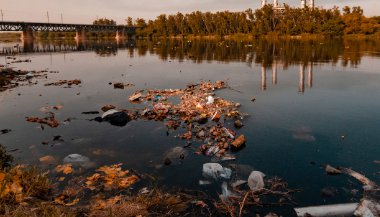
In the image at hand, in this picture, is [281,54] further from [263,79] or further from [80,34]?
[80,34]

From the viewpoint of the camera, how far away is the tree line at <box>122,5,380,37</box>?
112875mm

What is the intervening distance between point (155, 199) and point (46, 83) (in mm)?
22954

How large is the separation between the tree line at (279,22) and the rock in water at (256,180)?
388ft

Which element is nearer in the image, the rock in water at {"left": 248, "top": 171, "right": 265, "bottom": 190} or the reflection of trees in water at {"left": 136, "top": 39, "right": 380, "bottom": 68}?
the rock in water at {"left": 248, "top": 171, "right": 265, "bottom": 190}

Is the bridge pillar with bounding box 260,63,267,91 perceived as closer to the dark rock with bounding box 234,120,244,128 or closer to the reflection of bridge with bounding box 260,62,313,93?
the reflection of bridge with bounding box 260,62,313,93

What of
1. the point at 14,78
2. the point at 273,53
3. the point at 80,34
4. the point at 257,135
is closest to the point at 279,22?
the point at 273,53

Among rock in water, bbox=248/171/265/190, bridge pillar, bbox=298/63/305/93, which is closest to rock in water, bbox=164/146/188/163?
rock in water, bbox=248/171/265/190

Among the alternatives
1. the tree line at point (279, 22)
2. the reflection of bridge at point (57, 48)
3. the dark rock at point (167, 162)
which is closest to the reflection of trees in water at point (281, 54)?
the reflection of bridge at point (57, 48)

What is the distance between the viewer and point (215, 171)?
364 inches

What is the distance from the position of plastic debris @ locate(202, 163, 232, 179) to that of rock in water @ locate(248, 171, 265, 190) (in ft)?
2.31

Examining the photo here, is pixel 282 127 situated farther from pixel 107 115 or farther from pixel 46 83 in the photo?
pixel 46 83

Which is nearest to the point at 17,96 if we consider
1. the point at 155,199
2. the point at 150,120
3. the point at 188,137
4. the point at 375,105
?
the point at 150,120

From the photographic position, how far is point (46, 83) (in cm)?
2688

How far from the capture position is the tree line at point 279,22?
370 feet
